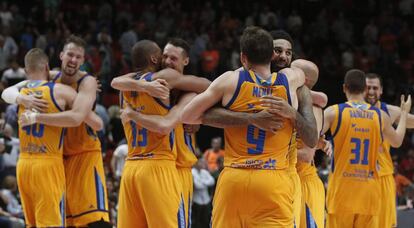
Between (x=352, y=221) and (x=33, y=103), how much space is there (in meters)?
3.98

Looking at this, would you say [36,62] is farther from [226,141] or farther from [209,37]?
[209,37]

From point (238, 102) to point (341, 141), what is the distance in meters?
3.35

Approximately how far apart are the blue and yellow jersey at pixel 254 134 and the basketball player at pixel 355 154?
9.58 feet

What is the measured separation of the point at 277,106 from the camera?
20.9 feet

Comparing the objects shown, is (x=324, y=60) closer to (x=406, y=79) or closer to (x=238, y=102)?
(x=406, y=79)

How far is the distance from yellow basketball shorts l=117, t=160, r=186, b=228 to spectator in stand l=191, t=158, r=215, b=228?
8205 millimetres

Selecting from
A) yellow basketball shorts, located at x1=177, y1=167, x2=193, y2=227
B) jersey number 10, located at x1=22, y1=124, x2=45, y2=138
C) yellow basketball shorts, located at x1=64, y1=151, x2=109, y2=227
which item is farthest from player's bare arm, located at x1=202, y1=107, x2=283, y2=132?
yellow basketball shorts, located at x1=64, y1=151, x2=109, y2=227

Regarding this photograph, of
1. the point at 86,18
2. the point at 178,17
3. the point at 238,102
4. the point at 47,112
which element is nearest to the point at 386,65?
the point at 178,17

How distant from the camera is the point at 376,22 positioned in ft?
84.3

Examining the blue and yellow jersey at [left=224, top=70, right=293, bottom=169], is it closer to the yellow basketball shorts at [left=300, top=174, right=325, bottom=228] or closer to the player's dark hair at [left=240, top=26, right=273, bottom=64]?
the player's dark hair at [left=240, top=26, right=273, bottom=64]

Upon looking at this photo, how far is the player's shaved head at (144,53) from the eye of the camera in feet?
26.8

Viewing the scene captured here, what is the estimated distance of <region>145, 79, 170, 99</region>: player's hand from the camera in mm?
7871

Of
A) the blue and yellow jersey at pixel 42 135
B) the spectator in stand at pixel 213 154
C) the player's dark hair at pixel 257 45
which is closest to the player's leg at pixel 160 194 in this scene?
the blue and yellow jersey at pixel 42 135

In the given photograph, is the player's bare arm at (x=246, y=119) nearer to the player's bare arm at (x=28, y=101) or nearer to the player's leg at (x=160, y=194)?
the player's leg at (x=160, y=194)
